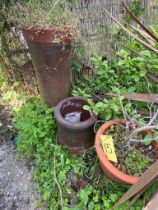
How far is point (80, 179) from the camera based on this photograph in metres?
1.59

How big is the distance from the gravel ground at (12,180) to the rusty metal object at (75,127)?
1.28 feet

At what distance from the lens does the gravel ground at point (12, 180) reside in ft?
5.06

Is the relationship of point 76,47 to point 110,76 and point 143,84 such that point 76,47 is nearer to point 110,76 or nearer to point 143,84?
point 110,76

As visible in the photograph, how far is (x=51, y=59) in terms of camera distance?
5.22 ft

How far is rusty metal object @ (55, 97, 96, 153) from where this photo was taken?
154cm

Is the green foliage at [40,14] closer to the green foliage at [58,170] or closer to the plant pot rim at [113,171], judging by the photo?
the green foliage at [58,170]

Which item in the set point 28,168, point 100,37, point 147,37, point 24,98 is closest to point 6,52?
point 24,98

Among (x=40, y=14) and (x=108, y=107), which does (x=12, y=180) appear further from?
(x=40, y=14)

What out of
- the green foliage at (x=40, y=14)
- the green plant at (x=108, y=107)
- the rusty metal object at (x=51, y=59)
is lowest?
the green plant at (x=108, y=107)

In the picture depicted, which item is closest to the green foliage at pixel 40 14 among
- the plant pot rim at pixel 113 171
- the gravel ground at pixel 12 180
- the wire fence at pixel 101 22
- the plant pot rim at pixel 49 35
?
the plant pot rim at pixel 49 35

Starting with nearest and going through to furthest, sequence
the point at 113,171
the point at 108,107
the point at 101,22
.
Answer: the point at 113,171 < the point at 108,107 < the point at 101,22

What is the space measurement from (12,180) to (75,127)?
66 centimetres

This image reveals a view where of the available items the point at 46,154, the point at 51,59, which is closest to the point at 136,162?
the point at 46,154

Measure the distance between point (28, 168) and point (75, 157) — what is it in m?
0.39
